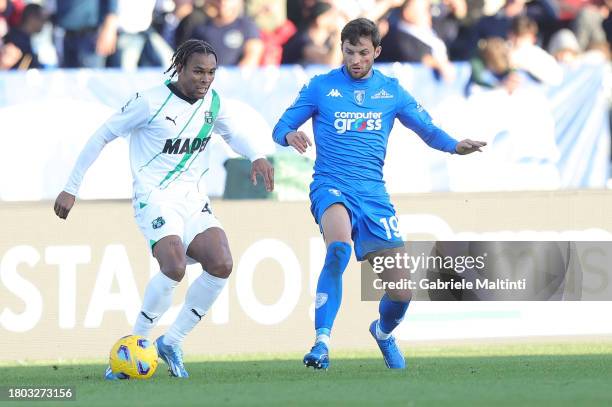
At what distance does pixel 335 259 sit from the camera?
28.3 feet

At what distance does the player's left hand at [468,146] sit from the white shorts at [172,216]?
1.60 m

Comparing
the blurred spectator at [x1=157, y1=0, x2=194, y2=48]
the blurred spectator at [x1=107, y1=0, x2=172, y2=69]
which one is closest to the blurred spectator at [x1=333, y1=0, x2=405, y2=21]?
the blurred spectator at [x1=157, y1=0, x2=194, y2=48]

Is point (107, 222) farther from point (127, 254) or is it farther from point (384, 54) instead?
point (384, 54)

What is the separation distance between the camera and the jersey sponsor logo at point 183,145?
877 centimetres

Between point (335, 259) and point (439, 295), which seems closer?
point (335, 259)

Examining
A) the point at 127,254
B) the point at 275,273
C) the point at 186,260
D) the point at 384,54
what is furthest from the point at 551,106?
the point at 186,260

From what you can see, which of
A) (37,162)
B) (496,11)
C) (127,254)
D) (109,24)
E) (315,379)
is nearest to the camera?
(315,379)

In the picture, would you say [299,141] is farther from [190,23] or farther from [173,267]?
[190,23]

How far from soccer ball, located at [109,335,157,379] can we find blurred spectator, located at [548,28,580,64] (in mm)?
7527

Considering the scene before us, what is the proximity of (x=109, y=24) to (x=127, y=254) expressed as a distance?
369cm

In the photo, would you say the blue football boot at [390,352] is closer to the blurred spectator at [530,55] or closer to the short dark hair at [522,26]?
the blurred spectator at [530,55]

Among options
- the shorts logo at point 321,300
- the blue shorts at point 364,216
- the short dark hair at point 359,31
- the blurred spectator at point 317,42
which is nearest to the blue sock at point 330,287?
the shorts logo at point 321,300

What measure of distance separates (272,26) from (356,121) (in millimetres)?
5791

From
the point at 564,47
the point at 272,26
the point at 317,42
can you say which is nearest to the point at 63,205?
the point at 317,42
